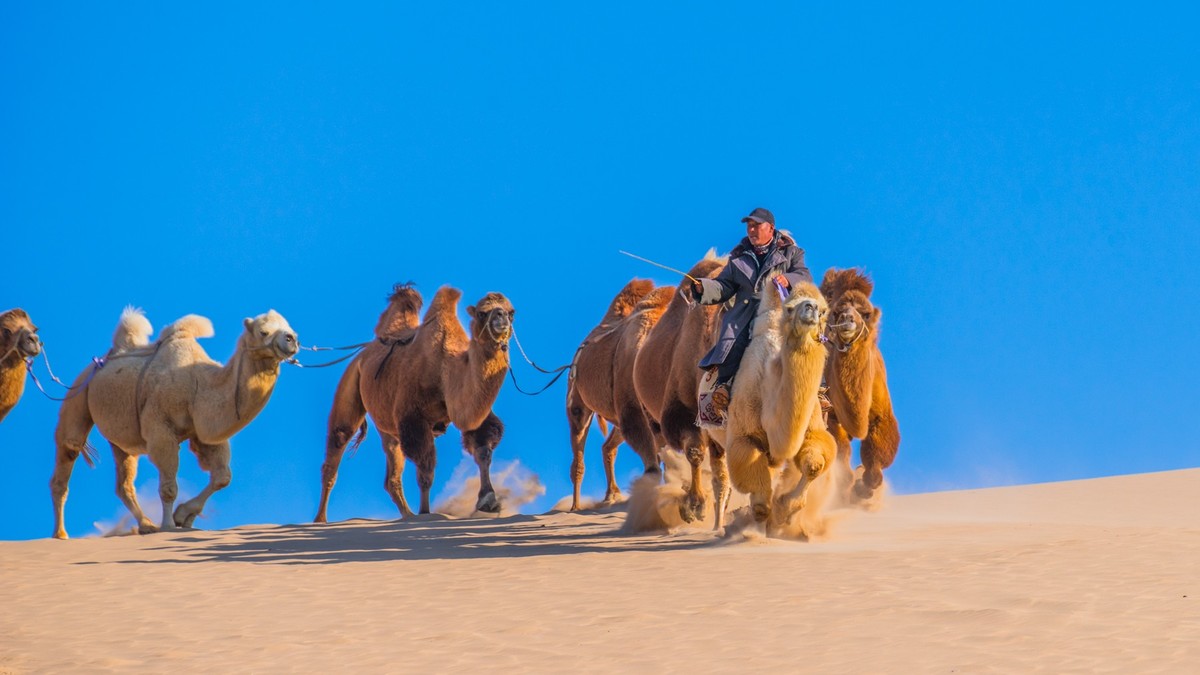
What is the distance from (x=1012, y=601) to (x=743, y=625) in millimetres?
1335

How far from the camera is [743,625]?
7504 millimetres

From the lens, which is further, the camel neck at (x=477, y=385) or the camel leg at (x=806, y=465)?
the camel neck at (x=477, y=385)

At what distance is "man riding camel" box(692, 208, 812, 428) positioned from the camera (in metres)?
10.7

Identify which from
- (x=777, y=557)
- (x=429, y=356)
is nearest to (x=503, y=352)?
(x=429, y=356)

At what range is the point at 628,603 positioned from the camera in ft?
27.2

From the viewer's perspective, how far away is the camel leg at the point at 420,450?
16.5m

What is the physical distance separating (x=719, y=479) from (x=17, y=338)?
7.05 m

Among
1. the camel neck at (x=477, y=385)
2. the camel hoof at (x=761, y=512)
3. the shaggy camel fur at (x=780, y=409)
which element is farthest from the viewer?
the camel neck at (x=477, y=385)

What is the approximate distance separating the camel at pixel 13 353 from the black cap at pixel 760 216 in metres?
7.25

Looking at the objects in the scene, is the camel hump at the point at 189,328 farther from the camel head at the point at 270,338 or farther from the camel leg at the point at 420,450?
the camel leg at the point at 420,450

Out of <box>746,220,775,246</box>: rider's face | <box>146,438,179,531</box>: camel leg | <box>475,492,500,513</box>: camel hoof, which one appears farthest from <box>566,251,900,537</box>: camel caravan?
<box>146,438,179,531</box>: camel leg

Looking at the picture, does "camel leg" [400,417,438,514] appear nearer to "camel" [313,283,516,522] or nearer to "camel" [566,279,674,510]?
"camel" [313,283,516,522]

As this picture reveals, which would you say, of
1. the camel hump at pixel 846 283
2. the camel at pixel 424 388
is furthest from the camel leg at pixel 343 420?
the camel hump at pixel 846 283

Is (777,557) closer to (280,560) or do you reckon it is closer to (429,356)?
(280,560)
